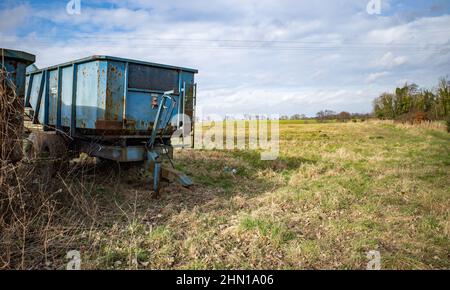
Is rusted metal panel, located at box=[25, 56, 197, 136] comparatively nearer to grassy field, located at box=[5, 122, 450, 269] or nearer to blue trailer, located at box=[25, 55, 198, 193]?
blue trailer, located at box=[25, 55, 198, 193]

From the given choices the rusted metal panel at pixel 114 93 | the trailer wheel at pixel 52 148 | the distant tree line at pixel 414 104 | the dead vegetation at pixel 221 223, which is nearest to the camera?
the dead vegetation at pixel 221 223

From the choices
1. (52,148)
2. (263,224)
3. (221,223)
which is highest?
(52,148)

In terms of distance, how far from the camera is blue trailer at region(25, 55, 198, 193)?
21.1 ft

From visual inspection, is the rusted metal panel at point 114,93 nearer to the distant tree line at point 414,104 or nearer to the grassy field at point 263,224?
the grassy field at point 263,224

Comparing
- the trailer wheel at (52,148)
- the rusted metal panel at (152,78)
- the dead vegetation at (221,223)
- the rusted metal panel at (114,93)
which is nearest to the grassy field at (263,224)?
the dead vegetation at (221,223)

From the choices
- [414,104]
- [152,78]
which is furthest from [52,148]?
[414,104]

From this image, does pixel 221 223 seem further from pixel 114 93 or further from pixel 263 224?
pixel 114 93

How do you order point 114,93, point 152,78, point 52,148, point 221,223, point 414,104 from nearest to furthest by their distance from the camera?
point 221,223 → point 114,93 → point 152,78 → point 52,148 → point 414,104

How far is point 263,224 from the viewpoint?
4.81m

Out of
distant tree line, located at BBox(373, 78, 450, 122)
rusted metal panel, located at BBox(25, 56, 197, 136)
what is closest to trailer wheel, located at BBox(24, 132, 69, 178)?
rusted metal panel, located at BBox(25, 56, 197, 136)

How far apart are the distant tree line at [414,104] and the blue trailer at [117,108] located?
40816mm

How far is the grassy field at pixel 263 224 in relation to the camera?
12.9ft

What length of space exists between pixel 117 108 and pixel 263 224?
12.4 feet
